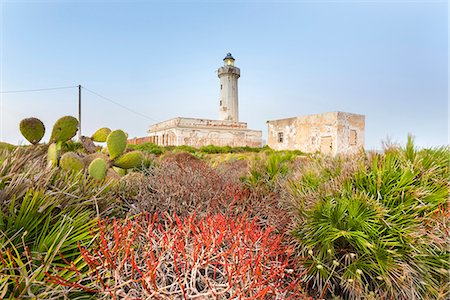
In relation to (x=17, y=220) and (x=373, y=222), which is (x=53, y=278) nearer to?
(x=17, y=220)

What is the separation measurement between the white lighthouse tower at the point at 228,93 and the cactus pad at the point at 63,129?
25.8 m

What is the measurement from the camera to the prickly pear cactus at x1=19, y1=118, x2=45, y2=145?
10.2 ft

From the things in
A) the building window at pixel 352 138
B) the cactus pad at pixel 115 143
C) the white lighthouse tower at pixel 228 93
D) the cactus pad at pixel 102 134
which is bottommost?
the cactus pad at pixel 115 143

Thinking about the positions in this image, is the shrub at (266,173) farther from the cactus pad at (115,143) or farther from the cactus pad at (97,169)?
the cactus pad at (97,169)

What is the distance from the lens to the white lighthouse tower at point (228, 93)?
28808 mm

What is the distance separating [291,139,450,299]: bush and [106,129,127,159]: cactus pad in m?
2.47

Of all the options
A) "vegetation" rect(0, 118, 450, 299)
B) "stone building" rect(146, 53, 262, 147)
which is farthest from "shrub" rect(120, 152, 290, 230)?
"stone building" rect(146, 53, 262, 147)

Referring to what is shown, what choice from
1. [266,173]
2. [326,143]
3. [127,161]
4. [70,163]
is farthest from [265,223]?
[326,143]

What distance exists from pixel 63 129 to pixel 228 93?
26859 mm

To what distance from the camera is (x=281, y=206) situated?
328 cm

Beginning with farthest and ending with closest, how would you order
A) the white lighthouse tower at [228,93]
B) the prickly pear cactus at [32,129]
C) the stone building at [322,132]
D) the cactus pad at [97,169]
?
the white lighthouse tower at [228,93], the stone building at [322,132], the prickly pear cactus at [32,129], the cactus pad at [97,169]

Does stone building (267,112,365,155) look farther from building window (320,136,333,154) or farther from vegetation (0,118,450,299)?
vegetation (0,118,450,299)

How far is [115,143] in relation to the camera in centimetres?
315

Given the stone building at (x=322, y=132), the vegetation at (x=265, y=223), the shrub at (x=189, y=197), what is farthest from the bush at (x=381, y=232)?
the stone building at (x=322, y=132)
